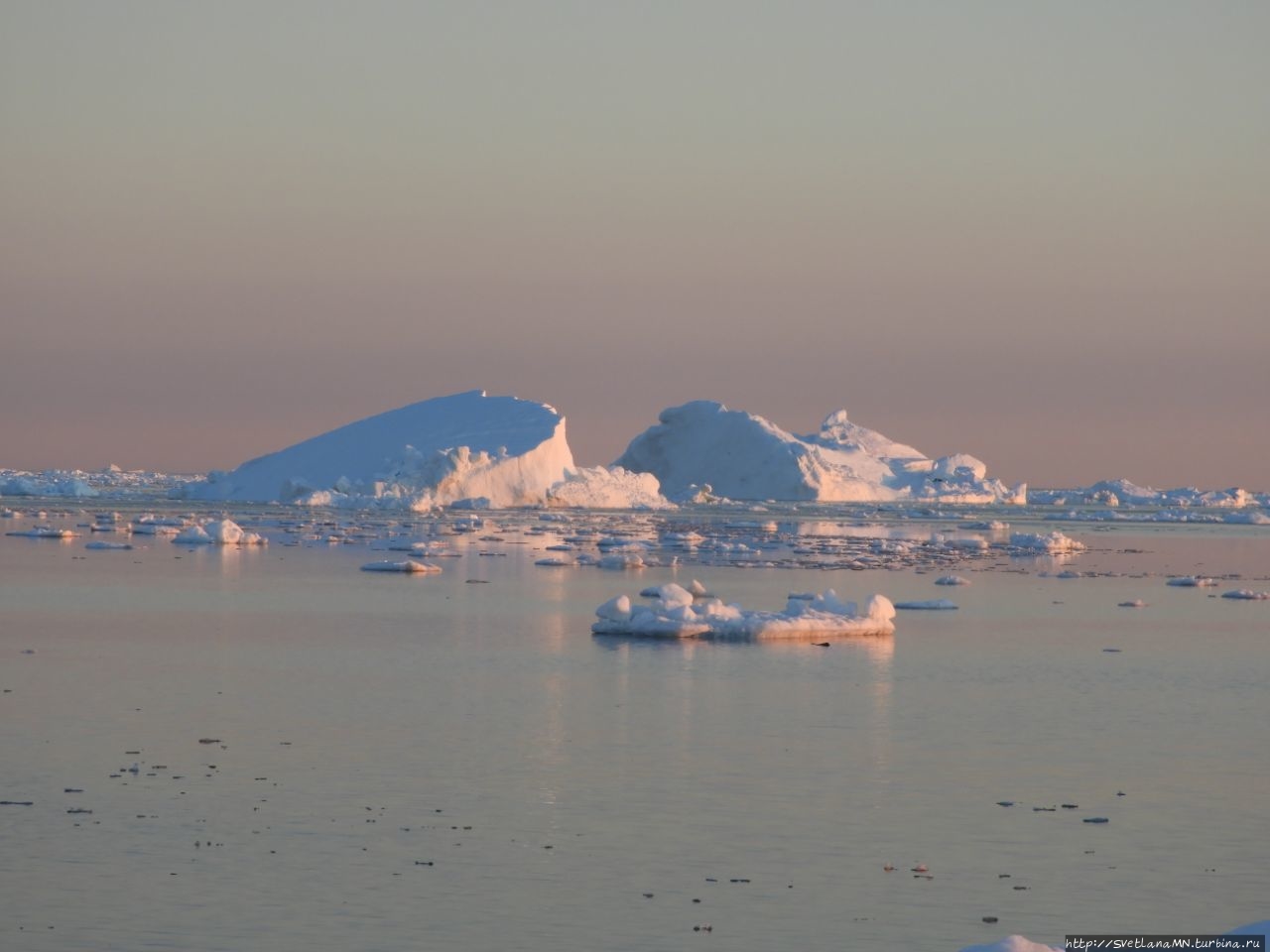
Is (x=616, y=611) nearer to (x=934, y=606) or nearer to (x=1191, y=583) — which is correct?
(x=934, y=606)

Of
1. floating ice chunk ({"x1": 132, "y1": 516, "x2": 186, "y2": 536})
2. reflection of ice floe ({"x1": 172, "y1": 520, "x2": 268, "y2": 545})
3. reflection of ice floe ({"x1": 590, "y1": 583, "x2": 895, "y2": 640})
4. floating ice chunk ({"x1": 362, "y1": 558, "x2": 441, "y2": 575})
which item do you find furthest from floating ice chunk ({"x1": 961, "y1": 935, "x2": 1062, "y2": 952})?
floating ice chunk ({"x1": 132, "y1": 516, "x2": 186, "y2": 536})

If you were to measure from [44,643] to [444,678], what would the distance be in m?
4.08

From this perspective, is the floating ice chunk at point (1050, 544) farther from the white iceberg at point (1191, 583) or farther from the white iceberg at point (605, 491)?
the white iceberg at point (605, 491)

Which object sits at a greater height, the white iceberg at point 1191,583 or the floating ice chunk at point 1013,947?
the white iceberg at point 1191,583

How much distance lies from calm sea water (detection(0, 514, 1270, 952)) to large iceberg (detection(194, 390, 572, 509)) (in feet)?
111

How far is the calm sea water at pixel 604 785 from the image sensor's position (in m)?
7.71

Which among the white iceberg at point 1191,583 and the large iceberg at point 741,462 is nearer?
the white iceberg at point 1191,583

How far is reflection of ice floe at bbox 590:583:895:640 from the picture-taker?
1830 cm

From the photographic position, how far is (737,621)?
18297mm

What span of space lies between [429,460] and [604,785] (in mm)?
43780

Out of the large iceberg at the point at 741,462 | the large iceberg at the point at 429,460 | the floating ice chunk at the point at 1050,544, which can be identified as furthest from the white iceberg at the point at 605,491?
the floating ice chunk at the point at 1050,544

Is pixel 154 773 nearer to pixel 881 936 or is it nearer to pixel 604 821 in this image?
pixel 604 821

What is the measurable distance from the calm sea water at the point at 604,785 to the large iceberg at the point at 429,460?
33.8 metres

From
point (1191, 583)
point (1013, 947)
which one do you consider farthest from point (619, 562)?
point (1013, 947)
